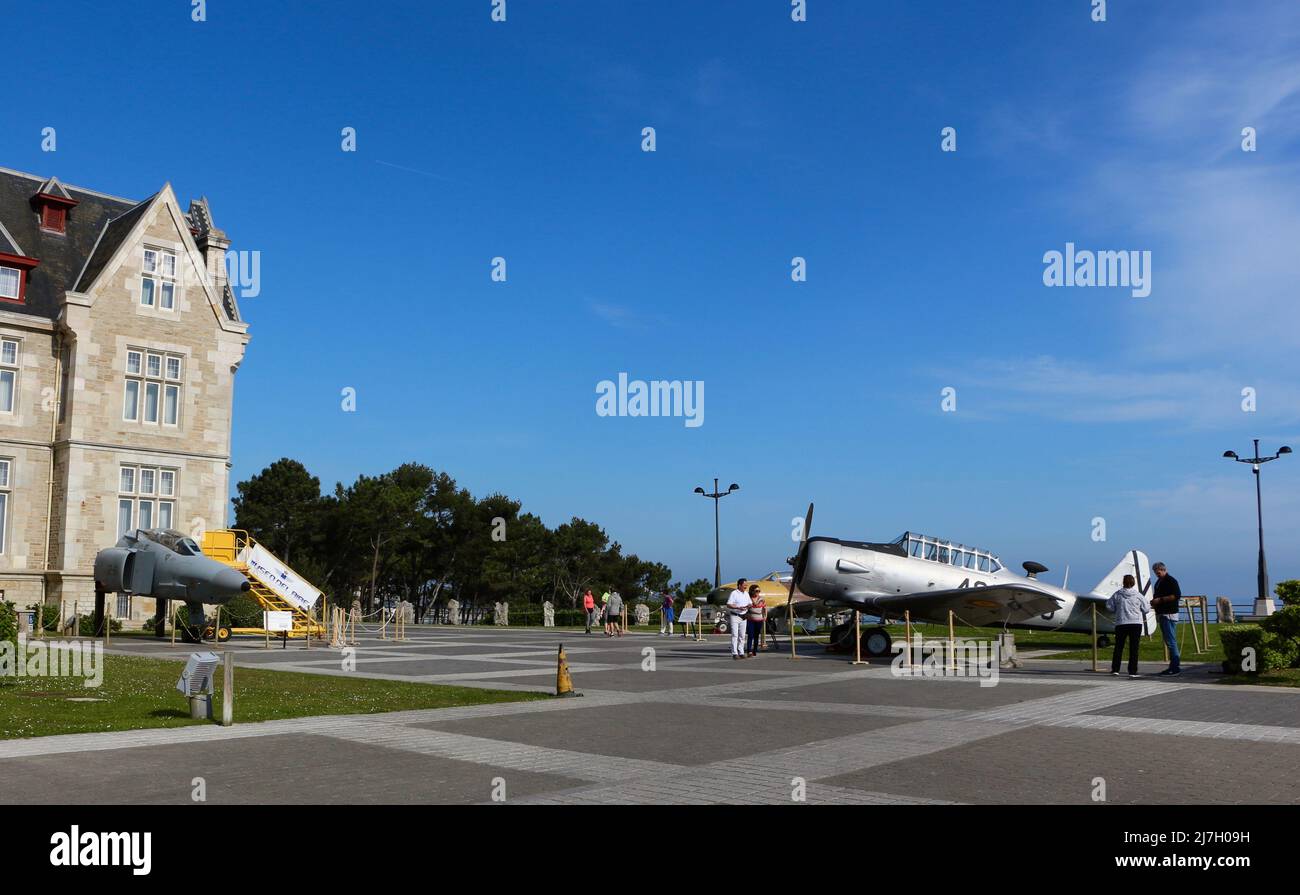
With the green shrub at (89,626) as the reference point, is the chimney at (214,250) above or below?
above

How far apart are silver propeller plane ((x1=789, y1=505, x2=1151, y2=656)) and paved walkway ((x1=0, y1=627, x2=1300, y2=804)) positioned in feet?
19.7

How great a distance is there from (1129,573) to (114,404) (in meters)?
35.0

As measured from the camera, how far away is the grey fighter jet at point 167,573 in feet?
96.7

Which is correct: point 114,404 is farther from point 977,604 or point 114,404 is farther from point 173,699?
point 977,604

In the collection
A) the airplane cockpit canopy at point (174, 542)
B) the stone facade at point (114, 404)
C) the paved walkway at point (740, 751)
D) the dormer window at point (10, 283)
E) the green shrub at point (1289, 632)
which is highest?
the dormer window at point (10, 283)

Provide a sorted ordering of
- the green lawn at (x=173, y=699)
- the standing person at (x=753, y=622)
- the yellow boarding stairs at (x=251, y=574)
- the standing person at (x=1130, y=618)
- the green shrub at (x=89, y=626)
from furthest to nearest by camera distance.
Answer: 1. the yellow boarding stairs at (x=251, y=574)
2. the green shrub at (x=89, y=626)
3. the standing person at (x=753, y=622)
4. the standing person at (x=1130, y=618)
5. the green lawn at (x=173, y=699)

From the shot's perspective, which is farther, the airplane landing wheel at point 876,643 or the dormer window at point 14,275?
the dormer window at point 14,275

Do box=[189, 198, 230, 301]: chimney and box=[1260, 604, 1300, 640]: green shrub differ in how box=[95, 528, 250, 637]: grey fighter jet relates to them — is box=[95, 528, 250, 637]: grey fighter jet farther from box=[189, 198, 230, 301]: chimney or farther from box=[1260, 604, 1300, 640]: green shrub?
box=[1260, 604, 1300, 640]: green shrub

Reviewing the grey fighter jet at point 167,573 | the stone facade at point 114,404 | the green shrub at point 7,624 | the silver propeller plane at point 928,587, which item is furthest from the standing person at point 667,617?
the green shrub at point 7,624

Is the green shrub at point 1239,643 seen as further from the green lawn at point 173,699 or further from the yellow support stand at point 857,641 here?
the green lawn at point 173,699

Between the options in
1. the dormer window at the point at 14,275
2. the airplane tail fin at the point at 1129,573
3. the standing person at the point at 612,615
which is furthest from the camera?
the standing person at the point at 612,615

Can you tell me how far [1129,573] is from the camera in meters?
27.7

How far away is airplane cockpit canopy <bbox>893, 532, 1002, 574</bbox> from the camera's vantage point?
25.1m
